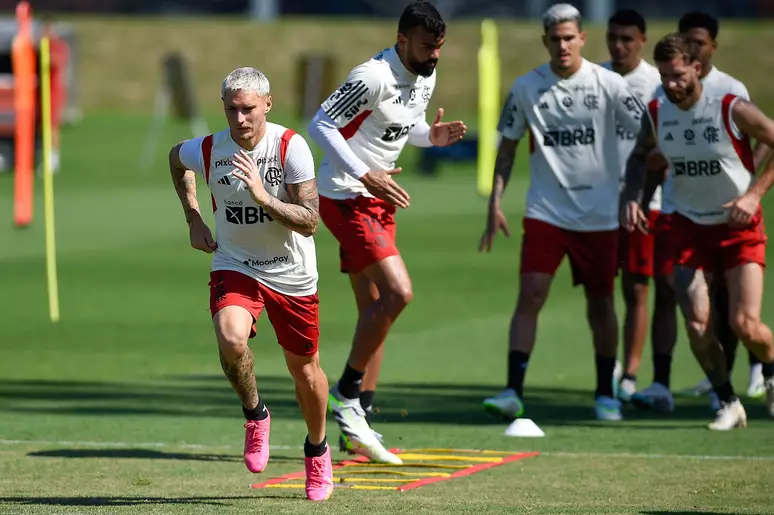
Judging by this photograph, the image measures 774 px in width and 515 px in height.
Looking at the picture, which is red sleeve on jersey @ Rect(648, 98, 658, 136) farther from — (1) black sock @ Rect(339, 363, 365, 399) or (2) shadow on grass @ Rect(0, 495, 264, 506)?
(2) shadow on grass @ Rect(0, 495, 264, 506)

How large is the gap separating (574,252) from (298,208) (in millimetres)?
3521

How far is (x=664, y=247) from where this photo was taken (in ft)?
34.7

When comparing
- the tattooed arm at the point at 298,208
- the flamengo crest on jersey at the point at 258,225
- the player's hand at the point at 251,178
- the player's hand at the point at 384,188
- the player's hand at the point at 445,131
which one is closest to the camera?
the player's hand at the point at 251,178

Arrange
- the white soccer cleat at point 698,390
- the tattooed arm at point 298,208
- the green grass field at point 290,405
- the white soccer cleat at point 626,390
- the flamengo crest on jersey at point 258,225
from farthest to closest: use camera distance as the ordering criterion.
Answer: the white soccer cleat at point 698,390
the white soccer cleat at point 626,390
the green grass field at point 290,405
the flamengo crest on jersey at point 258,225
the tattooed arm at point 298,208

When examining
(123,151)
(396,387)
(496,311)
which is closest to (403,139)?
(396,387)

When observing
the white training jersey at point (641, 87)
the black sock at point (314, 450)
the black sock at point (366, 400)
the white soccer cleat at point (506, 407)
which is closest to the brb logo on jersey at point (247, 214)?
the black sock at point (314, 450)

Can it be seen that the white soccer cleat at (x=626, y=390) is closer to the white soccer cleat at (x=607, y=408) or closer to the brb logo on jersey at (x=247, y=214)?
the white soccer cleat at (x=607, y=408)

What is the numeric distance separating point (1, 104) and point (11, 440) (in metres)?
25.9

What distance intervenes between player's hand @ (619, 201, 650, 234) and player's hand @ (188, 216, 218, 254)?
350 cm

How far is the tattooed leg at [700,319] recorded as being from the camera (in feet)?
32.9

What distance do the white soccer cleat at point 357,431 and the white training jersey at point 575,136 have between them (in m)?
2.14

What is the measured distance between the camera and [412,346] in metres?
14.3

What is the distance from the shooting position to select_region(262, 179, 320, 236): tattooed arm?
7.39 m

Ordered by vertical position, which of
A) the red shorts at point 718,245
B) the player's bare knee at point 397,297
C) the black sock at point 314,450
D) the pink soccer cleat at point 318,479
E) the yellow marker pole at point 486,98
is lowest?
the yellow marker pole at point 486,98
